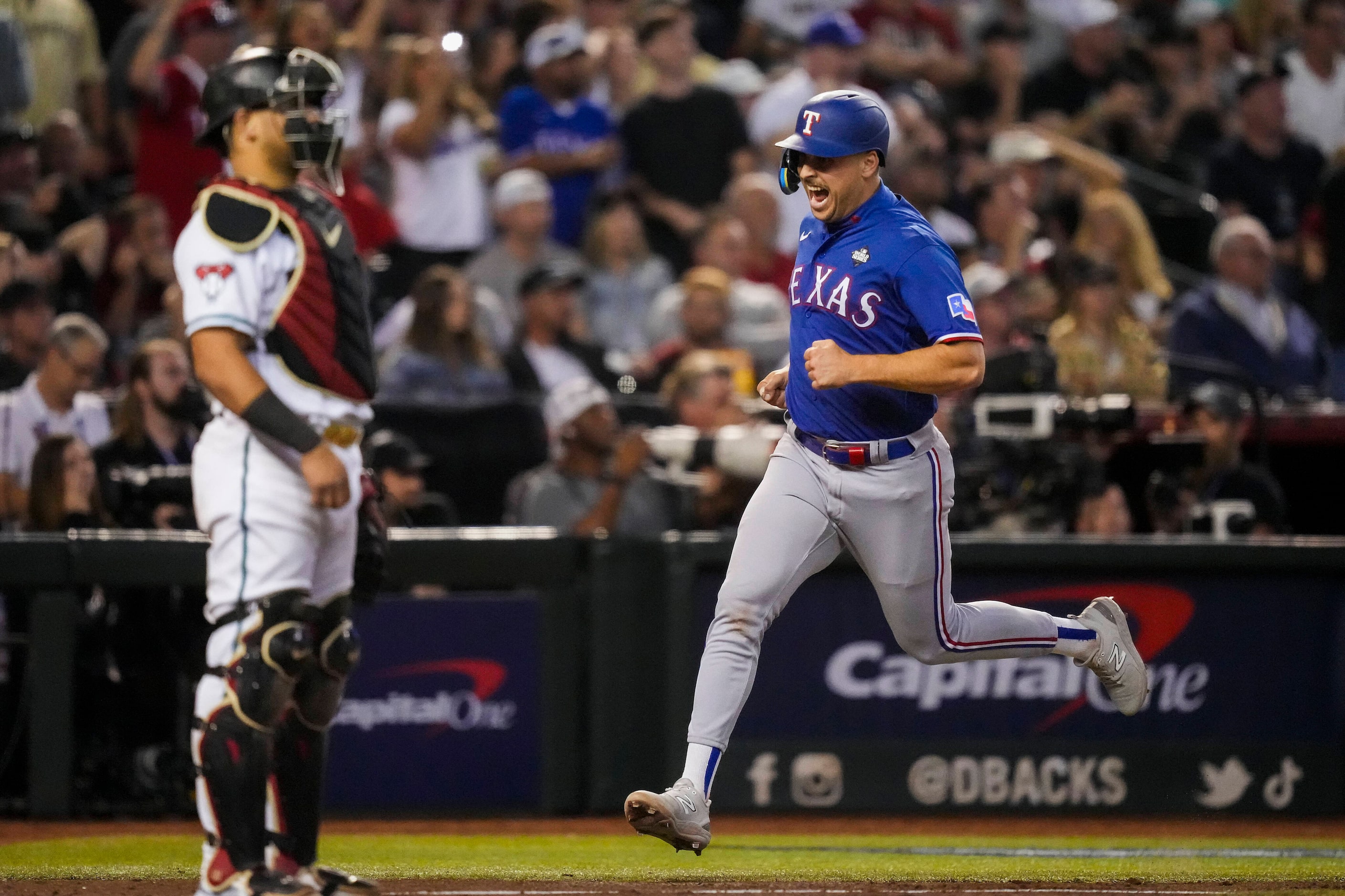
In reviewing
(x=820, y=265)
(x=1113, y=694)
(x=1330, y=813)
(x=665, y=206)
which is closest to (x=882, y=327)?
(x=820, y=265)

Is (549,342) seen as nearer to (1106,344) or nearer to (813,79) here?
(1106,344)

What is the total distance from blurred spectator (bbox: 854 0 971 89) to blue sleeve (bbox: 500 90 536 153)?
3.28 metres

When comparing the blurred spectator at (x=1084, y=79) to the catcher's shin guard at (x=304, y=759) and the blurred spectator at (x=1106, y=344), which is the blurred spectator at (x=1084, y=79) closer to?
the blurred spectator at (x=1106, y=344)

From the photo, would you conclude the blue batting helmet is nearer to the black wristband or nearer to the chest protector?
the chest protector

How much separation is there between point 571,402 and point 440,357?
109cm

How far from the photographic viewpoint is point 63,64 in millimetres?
11781

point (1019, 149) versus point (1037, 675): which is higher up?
point (1019, 149)

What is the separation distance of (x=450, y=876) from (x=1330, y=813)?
164 inches

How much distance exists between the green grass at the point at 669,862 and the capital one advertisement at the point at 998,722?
26.5 inches

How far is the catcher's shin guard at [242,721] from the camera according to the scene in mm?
4848

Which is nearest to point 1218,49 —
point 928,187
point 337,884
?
point 928,187

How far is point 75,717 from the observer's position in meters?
8.07

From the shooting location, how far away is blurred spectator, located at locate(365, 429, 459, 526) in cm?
866

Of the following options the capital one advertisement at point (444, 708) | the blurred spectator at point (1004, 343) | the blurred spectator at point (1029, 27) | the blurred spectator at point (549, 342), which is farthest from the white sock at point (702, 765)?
the blurred spectator at point (1029, 27)
